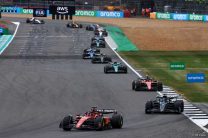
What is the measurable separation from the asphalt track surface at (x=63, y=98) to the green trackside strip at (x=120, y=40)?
235 inches

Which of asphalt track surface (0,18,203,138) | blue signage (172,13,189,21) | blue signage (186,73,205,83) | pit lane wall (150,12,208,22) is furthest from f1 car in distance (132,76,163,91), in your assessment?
blue signage (172,13,189,21)

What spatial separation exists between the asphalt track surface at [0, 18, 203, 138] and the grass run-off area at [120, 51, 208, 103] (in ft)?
7.37

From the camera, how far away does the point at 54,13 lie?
68.2 meters

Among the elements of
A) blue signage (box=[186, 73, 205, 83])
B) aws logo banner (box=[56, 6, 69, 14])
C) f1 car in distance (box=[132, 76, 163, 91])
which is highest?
aws logo banner (box=[56, 6, 69, 14])

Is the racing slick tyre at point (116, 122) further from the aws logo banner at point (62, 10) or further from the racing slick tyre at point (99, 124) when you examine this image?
the aws logo banner at point (62, 10)

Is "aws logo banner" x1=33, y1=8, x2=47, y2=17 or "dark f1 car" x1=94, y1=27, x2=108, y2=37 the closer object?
"aws logo banner" x1=33, y1=8, x2=47, y2=17

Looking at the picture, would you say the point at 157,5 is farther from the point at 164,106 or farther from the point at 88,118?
the point at 88,118

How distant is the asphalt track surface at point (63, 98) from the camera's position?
91.0ft

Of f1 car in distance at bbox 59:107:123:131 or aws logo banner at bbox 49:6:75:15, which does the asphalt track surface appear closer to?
f1 car in distance at bbox 59:107:123:131

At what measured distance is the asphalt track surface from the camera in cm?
2773

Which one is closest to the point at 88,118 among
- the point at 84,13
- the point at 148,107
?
the point at 148,107

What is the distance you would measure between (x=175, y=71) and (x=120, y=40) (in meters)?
34.9

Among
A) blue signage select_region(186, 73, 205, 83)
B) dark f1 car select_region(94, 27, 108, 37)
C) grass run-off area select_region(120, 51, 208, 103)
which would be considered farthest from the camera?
dark f1 car select_region(94, 27, 108, 37)

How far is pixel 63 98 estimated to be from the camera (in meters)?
39.5
